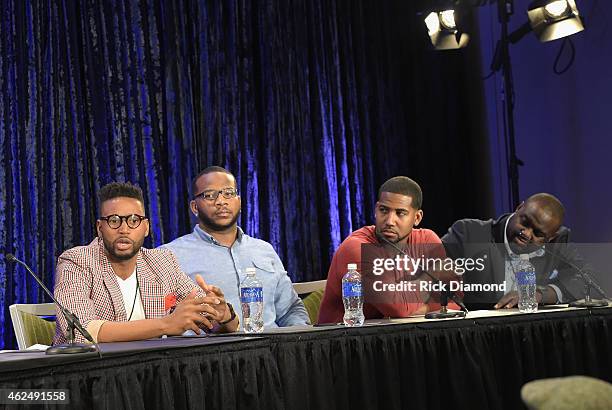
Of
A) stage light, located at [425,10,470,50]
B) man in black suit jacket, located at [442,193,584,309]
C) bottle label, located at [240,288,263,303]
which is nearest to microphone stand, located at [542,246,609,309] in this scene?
man in black suit jacket, located at [442,193,584,309]

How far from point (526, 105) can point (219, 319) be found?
3.12 m

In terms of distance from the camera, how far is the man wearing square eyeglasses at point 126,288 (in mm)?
2454

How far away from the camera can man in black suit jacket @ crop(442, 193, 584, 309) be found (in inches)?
129

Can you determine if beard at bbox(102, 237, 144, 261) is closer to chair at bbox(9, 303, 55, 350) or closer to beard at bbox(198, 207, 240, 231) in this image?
chair at bbox(9, 303, 55, 350)

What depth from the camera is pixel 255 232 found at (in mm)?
4973

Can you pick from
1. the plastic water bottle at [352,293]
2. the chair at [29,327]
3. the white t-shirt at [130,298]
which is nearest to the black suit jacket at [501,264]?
the plastic water bottle at [352,293]

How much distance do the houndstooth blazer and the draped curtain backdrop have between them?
5.19 feet

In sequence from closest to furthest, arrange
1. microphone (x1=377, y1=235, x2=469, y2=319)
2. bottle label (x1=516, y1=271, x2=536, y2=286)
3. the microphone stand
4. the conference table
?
the conference table
microphone (x1=377, y1=235, x2=469, y2=319)
the microphone stand
bottle label (x1=516, y1=271, x2=536, y2=286)

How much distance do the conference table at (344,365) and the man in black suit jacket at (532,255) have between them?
0.31 m

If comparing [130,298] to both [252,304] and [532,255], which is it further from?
[532,255]

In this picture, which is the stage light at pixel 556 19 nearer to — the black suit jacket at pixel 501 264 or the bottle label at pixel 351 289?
the black suit jacket at pixel 501 264

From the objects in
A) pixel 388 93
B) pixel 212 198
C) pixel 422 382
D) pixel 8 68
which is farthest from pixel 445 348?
pixel 388 93

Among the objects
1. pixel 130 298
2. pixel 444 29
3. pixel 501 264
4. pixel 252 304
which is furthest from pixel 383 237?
pixel 444 29

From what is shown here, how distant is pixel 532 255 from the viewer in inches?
134
